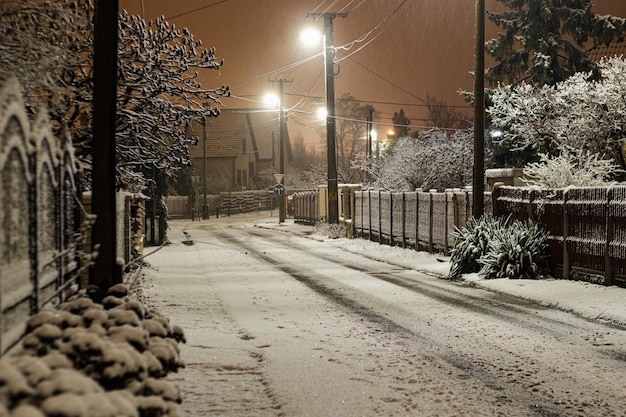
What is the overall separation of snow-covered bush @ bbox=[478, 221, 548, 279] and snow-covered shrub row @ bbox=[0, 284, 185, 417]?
11.4m

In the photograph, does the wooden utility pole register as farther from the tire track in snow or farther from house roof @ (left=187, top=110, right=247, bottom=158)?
house roof @ (left=187, top=110, right=247, bottom=158)

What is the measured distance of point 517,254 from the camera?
15797mm

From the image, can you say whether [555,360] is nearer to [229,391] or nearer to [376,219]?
[229,391]

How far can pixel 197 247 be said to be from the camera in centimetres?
2634

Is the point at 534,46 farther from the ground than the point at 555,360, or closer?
farther from the ground

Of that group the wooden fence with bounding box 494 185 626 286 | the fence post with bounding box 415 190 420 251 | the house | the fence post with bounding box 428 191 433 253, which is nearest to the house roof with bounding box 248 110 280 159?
the house

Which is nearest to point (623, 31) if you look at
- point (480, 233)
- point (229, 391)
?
point (480, 233)

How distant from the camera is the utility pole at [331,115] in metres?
32.3

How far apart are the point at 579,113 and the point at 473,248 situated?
9032 mm

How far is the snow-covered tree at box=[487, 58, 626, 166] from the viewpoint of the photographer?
22594 millimetres

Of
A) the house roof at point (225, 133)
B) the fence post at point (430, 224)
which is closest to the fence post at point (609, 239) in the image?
the fence post at point (430, 224)

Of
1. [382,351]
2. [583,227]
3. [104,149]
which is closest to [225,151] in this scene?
[583,227]

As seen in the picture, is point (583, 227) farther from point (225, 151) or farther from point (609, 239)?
point (225, 151)

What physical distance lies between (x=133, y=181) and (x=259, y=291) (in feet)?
20.0
